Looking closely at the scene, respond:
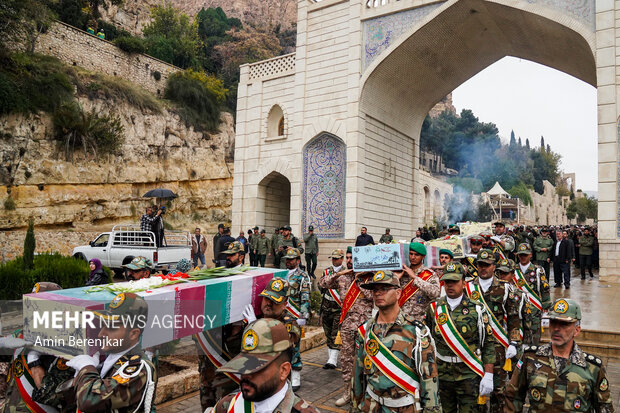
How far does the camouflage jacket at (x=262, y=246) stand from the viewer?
15.3m

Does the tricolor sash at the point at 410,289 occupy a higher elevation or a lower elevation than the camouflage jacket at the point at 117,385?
higher

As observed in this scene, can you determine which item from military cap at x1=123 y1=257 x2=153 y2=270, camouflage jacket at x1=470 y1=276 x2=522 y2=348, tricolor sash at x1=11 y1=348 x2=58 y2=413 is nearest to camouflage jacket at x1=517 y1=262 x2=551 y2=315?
camouflage jacket at x1=470 y1=276 x2=522 y2=348

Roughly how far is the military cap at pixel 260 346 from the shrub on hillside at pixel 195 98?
31151 millimetres

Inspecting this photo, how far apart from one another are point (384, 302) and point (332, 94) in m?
14.1

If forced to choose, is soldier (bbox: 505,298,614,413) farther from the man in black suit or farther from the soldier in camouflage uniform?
the man in black suit

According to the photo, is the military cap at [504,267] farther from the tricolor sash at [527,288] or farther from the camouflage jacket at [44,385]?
the camouflage jacket at [44,385]

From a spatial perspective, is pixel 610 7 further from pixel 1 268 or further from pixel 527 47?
pixel 1 268

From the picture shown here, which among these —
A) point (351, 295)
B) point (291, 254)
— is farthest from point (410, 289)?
point (291, 254)

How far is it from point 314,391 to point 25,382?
11.6ft

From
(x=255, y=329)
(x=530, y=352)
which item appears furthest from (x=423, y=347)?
(x=255, y=329)

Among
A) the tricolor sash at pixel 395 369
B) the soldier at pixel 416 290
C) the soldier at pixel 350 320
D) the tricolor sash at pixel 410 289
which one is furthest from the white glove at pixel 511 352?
the tricolor sash at pixel 395 369

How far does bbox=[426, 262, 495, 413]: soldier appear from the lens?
388 centimetres

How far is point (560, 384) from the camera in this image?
299cm

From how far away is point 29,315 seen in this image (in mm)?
2982
